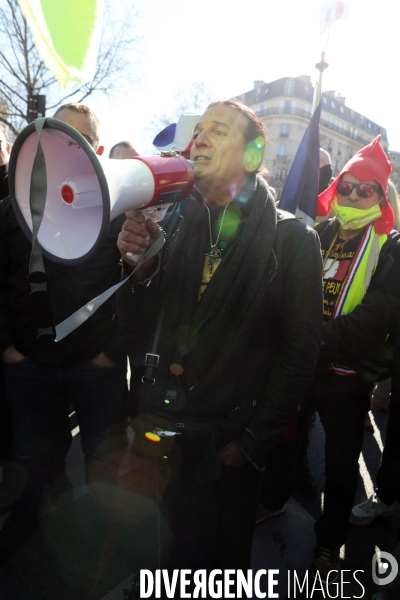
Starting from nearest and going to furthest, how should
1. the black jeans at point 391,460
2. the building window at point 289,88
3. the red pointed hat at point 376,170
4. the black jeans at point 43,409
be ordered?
1. the black jeans at point 391,460
2. the black jeans at point 43,409
3. the red pointed hat at point 376,170
4. the building window at point 289,88

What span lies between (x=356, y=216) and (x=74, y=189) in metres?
1.58

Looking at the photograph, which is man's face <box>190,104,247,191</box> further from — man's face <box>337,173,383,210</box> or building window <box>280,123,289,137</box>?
building window <box>280,123,289,137</box>

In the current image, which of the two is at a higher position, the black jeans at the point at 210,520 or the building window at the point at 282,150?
the building window at the point at 282,150

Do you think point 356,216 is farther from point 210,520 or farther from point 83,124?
point 210,520

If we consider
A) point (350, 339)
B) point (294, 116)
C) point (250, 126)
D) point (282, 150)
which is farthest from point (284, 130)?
point (250, 126)

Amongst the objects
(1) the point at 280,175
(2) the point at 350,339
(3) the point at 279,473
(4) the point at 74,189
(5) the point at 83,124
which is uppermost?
(1) the point at 280,175

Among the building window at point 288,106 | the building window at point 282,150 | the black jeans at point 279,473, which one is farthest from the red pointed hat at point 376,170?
the building window at point 288,106

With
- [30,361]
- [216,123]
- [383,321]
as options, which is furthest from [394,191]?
[30,361]

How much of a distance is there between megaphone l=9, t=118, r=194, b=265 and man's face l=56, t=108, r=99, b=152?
0.85m

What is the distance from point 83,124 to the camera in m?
1.91

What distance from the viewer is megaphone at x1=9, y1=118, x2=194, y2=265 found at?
1062 mm

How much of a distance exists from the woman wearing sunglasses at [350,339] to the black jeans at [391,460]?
13 cm

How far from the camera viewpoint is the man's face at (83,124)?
191 centimetres

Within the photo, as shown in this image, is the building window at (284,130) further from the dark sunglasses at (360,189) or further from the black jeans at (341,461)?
the black jeans at (341,461)
